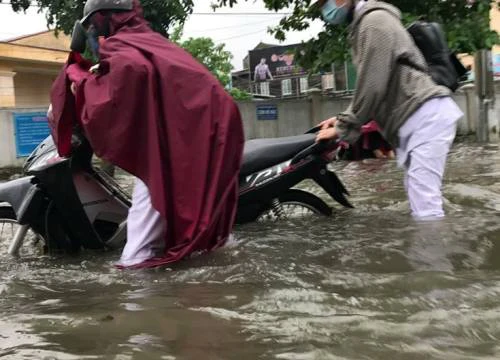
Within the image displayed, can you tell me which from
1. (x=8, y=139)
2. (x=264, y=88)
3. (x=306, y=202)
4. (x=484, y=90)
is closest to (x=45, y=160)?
(x=306, y=202)

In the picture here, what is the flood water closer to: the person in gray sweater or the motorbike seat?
the person in gray sweater

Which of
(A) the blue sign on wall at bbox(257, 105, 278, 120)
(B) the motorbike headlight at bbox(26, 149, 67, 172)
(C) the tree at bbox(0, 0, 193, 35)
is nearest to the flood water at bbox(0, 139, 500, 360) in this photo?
(B) the motorbike headlight at bbox(26, 149, 67, 172)

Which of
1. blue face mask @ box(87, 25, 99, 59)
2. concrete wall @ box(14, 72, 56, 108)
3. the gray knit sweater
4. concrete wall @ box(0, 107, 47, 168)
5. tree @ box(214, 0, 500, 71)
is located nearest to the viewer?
the gray knit sweater

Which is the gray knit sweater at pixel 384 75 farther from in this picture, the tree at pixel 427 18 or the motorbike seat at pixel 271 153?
the tree at pixel 427 18

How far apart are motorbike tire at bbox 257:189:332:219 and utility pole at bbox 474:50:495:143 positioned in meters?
9.59

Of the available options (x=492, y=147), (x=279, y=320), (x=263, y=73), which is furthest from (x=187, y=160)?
(x=263, y=73)

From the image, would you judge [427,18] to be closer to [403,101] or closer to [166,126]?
[403,101]

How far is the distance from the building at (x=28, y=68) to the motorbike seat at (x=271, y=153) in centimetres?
1543

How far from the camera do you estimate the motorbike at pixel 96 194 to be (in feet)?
12.1


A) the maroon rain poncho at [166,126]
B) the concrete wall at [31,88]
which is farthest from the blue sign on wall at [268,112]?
the maroon rain poncho at [166,126]

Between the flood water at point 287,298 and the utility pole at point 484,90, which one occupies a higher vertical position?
the utility pole at point 484,90

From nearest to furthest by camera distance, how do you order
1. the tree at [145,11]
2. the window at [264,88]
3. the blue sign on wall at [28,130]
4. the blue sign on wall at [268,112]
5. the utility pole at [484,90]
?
the tree at [145,11] → the utility pole at [484,90] → the blue sign on wall at [28,130] → the blue sign on wall at [268,112] → the window at [264,88]

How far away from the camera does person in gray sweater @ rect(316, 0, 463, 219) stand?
343 centimetres

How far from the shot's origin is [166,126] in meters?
3.32
